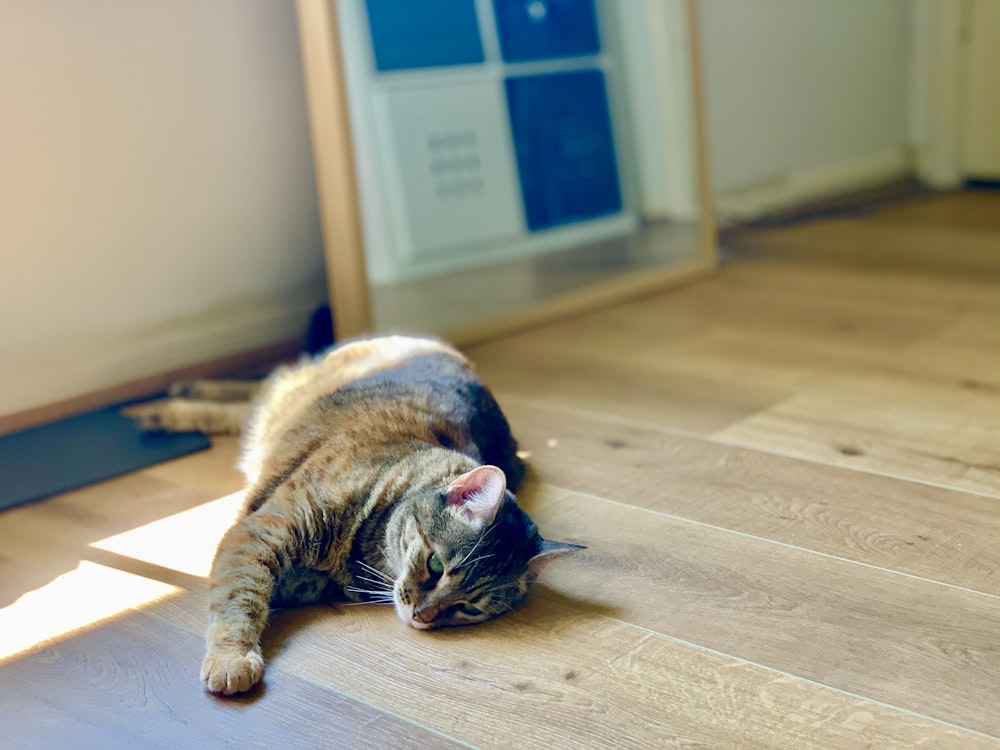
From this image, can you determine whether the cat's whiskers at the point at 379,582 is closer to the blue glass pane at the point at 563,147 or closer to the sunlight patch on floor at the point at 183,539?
the sunlight patch on floor at the point at 183,539

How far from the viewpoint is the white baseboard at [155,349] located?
219 centimetres

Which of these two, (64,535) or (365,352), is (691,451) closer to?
(365,352)

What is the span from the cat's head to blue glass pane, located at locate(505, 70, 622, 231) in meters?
1.60

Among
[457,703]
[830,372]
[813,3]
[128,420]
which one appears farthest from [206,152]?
[813,3]

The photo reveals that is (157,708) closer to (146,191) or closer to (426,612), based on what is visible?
(426,612)

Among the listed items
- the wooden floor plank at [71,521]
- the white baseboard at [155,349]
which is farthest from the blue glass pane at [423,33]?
Answer: the wooden floor plank at [71,521]

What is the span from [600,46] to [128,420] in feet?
5.25

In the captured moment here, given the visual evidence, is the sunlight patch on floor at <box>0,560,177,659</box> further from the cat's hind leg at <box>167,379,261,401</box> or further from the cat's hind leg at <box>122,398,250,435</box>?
the cat's hind leg at <box>167,379,261,401</box>

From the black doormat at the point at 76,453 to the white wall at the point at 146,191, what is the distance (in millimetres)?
→ 102

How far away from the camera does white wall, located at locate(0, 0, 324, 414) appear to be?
214 cm

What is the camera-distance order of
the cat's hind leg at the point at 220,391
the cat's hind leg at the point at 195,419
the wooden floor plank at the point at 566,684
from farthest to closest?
the cat's hind leg at the point at 220,391, the cat's hind leg at the point at 195,419, the wooden floor plank at the point at 566,684

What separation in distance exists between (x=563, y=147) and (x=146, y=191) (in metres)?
1.13

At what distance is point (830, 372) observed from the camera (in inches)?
92.1

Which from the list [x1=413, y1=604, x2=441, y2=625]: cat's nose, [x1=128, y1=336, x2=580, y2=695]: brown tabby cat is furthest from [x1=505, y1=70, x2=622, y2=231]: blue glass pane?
[x1=413, y1=604, x2=441, y2=625]: cat's nose
